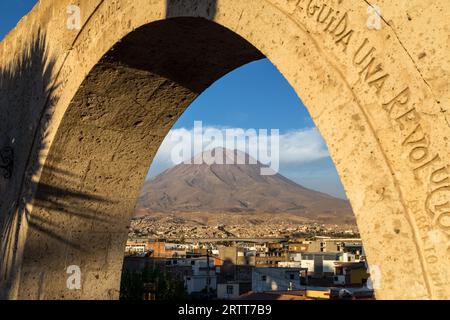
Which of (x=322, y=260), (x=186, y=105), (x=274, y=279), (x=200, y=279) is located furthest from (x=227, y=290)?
(x=186, y=105)

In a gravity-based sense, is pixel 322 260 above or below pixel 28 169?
above

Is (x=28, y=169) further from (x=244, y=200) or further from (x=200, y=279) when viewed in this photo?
(x=244, y=200)

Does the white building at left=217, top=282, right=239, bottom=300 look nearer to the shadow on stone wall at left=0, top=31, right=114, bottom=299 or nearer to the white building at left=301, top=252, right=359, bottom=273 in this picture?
the white building at left=301, top=252, right=359, bottom=273

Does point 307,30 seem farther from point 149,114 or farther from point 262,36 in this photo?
point 149,114

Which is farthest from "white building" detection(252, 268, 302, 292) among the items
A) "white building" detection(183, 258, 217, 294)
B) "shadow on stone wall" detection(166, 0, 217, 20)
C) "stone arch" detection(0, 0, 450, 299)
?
"shadow on stone wall" detection(166, 0, 217, 20)

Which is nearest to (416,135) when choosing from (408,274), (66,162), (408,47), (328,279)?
(408,47)
